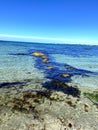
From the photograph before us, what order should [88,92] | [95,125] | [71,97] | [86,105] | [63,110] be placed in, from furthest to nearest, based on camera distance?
[88,92] → [71,97] → [86,105] → [63,110] → [95,125]

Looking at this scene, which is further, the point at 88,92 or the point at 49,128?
the point at 88,92

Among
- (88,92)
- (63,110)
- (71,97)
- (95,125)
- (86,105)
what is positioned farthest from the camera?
(88,92)

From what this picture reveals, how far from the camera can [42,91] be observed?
12922 millimetres

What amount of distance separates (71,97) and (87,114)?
2.03 metres

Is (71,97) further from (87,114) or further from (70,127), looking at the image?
(70,127)

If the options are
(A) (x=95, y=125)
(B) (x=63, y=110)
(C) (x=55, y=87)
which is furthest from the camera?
(C) (x=55, y=87)

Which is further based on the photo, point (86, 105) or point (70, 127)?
point (86, 105)

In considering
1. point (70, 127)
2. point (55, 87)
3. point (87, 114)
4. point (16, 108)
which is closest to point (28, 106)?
point (16, 108)

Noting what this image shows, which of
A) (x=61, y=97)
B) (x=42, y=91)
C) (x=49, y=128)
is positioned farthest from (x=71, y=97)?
(x=49, y=128)

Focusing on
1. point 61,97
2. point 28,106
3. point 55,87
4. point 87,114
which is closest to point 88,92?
point 55,87

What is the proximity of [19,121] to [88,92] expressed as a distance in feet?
26.3

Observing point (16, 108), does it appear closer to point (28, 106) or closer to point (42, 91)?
point (28, 106)

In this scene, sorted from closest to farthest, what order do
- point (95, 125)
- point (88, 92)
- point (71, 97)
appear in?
point (95, 125), point (71, 97), point (88, 92)

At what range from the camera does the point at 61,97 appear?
12430mm
